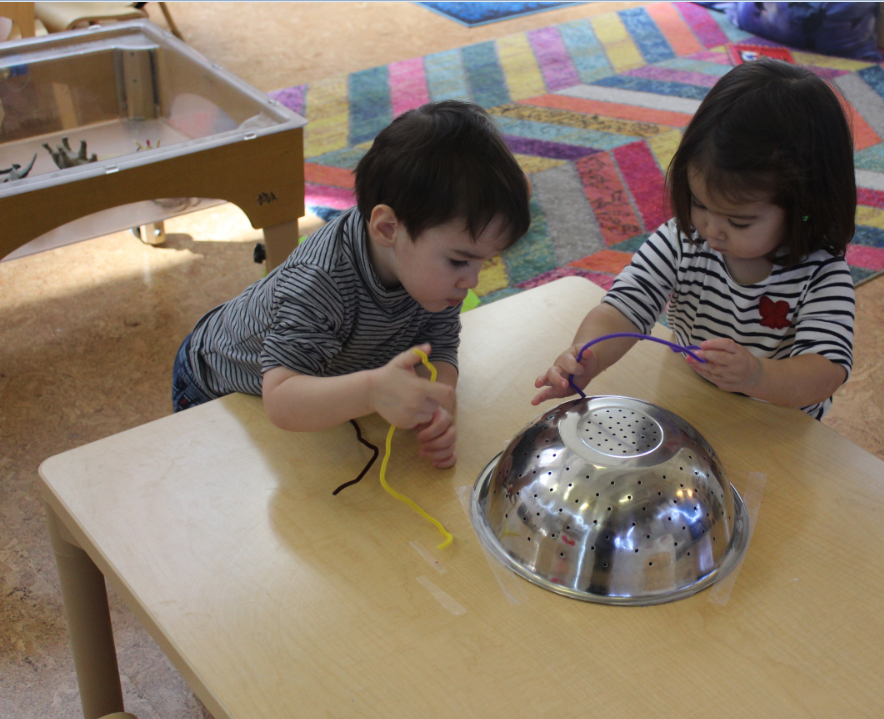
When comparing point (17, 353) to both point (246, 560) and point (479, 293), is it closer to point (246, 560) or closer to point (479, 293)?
point (479, 293)

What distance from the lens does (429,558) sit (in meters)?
0.73

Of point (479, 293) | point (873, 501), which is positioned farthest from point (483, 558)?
point (479, 293)

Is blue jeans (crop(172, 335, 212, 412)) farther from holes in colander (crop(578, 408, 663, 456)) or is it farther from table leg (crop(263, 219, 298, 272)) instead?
table leg (crop(263, 219, 298, 272))

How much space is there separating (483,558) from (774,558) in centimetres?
26

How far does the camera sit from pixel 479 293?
6.66ft

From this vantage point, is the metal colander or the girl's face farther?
the girl's face

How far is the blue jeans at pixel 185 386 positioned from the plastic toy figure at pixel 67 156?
2.25 feet

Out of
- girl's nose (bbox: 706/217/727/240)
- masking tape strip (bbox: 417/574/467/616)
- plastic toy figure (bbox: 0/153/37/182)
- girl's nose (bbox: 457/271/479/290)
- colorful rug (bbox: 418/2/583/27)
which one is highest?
girl's nose (bbox: 706/217/727/240)

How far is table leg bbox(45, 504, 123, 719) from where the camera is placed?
84 centimetres

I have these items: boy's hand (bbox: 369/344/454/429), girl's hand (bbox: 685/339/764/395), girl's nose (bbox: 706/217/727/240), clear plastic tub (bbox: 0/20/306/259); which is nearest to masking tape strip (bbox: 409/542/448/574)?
boy's hand (bbox: 369/344/454/429)

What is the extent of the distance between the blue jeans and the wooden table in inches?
10.6

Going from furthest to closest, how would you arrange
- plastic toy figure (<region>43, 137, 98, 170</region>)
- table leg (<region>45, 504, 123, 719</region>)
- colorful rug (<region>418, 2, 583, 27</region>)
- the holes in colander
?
colorful rug (<region>418, 2, 583, 27</region>) → plastic toy figure (<region>43, 137, 98, 170</region>) → table leg (<region>45, 504, 123, 719</region>) → the holes in colander

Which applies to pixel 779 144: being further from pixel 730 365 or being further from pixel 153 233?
pixel 153 233

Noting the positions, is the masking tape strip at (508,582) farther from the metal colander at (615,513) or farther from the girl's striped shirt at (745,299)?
the girl's striped shirt at (745,299)
